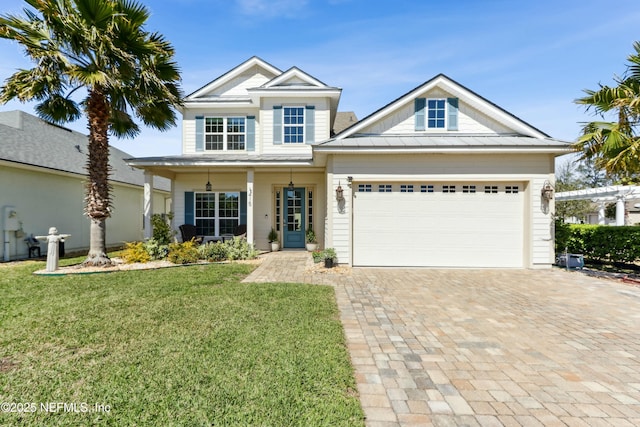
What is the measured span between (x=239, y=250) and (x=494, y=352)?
27.4 ft

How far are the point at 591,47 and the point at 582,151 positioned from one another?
3740 mm

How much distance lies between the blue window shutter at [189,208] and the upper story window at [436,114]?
32.8ft

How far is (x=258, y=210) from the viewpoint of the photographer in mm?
12656

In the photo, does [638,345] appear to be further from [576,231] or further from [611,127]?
[576,231]

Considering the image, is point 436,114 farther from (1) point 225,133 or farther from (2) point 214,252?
(2) point 214,252

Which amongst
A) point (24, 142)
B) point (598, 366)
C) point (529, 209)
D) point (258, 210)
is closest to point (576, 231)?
point (529, 209)

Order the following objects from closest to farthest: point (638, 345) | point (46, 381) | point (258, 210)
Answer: point (46, 381) < point (638, 345) < point (258, 210)

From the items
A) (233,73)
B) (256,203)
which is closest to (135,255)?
(256,203)

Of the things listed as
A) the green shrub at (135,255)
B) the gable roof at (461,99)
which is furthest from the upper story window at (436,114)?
the green shrub at (135,255)

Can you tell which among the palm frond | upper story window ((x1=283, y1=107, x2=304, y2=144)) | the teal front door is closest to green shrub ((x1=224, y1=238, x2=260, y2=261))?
the teal front door

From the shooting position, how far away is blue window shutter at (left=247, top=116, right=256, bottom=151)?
12633mm

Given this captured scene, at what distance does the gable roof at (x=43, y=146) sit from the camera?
34.6 feet

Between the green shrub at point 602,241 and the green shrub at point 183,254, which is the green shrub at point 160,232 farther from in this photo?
the green shrub at point 602,241

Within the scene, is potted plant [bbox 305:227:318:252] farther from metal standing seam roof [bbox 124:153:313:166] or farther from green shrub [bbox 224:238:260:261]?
metal standing seam roof [bbox 124:153:313:166]
